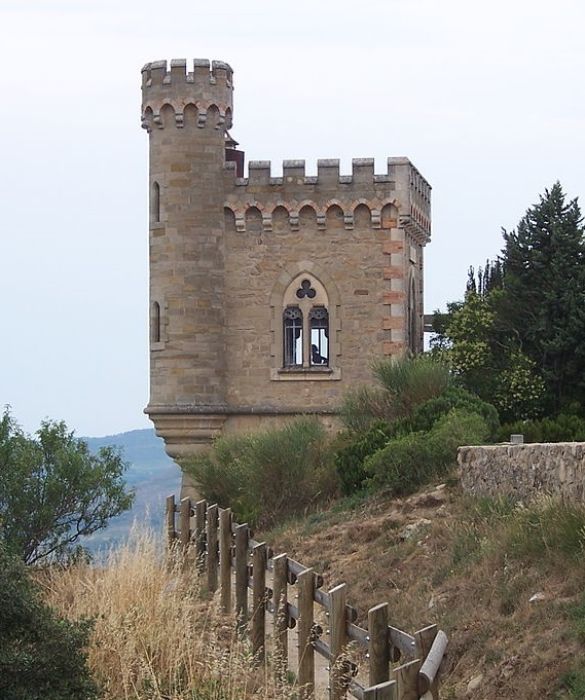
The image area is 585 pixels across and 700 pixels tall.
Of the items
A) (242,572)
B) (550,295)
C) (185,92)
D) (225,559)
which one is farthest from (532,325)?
(242,572)

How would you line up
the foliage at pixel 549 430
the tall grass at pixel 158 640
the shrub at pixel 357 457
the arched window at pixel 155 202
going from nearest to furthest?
the tall grass at pixel 158 640 < the shrub at pixel 357 457 < the foliage at pixel 549 430 < the arched window at pixel 155 202

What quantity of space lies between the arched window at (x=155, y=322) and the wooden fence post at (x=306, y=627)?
2007 centimetres

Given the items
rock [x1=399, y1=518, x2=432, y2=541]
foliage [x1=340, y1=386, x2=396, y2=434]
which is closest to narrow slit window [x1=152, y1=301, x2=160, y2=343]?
foliage [x1=340, y1=386, x2=396, y2=434]

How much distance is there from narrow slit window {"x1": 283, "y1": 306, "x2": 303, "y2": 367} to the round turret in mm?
1316

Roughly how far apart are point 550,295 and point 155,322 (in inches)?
318

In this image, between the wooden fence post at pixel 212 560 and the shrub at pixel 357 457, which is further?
the shrub at pixel 357 457

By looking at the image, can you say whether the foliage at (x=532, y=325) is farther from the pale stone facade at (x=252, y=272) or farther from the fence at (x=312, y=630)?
the fence at (x=312, y=630)

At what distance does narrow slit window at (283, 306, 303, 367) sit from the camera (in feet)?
113

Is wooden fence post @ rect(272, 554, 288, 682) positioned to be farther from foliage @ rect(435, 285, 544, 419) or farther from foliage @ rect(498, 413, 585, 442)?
foliage @ rect(435, 285, 544, 419)

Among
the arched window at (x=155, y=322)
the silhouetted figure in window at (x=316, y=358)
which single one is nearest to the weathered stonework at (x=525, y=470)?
the silhouetted figure in window at (x=316, y=358)

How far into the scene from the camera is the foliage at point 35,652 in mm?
12266

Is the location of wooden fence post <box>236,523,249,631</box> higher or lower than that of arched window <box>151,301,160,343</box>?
lower

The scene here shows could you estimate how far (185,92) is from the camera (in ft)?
113

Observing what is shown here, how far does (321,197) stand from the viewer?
34.5 m
